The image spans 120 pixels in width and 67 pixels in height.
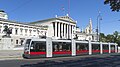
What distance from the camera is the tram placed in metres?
33.7

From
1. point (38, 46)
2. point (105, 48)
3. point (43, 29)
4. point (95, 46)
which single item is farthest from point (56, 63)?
point (43, 29)

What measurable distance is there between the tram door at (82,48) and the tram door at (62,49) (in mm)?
3070

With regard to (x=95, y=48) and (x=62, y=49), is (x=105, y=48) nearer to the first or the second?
(x=95, y=48)

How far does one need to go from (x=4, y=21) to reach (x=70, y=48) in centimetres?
5550

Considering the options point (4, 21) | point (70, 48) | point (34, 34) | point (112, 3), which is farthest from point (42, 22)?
point (112, 3)

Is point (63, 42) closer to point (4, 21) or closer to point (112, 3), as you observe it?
point (112, 3)

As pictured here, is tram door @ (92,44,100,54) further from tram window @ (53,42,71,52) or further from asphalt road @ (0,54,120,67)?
asphalt road @ (0,54,120,67)

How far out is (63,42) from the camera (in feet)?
128

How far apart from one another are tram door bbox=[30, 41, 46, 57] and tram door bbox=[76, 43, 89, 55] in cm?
1015

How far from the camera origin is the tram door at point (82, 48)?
1737 inches

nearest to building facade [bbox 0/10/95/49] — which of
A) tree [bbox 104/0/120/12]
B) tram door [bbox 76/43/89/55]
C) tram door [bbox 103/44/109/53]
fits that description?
tram door [bbox 103/44/109/53]

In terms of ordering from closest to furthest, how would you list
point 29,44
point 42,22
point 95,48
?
1. point 29,44
2. point 95,48
3. point 42,22

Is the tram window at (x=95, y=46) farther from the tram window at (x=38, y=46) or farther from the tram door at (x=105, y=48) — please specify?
the tram window at (x=38, y=46)

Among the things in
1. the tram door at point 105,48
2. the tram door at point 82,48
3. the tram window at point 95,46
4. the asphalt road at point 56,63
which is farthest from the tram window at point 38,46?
the tram door at point 105,48
